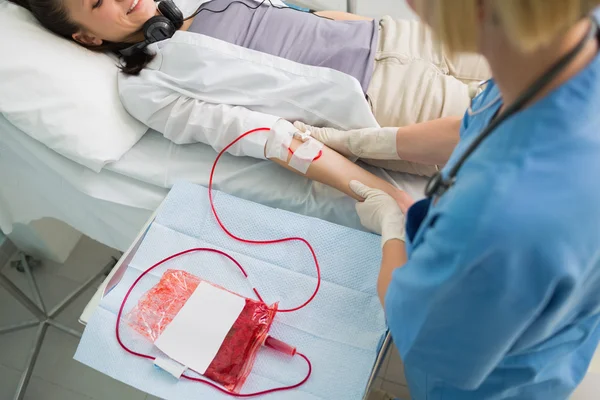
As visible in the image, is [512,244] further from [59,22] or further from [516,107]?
[59,22]

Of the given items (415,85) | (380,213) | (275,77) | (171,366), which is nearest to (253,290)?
(171,366)

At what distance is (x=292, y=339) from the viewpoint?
991 millimetres

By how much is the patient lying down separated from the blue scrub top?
561mm

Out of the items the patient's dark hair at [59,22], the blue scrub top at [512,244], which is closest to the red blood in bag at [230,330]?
the blue scrub top at [512,244]

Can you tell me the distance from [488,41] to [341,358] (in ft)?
2.12

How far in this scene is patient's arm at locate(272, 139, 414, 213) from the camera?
124 cm

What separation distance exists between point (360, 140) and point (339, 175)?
11 cm

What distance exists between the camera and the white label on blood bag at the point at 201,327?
0.96 m

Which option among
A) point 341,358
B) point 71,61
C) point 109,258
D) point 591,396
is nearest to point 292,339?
point 341,358

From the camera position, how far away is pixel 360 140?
1277 mm

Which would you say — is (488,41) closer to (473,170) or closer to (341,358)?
(473,170)

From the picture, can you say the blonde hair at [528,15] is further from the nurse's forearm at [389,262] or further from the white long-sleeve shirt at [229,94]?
the white long-sleeve shirt at [229,94]

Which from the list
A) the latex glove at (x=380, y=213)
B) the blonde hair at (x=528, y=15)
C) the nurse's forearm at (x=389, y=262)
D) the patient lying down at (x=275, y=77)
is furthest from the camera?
the patient lying down at (x=275, y=77)

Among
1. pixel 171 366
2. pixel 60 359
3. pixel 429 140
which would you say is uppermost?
pixel 429 140
